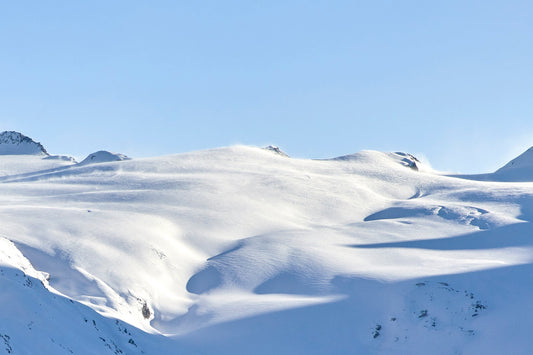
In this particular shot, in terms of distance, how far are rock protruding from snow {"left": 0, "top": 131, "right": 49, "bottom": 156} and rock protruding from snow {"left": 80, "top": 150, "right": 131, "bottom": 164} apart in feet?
51.7

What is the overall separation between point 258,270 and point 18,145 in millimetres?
68542

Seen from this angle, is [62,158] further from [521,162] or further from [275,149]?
[521,162]

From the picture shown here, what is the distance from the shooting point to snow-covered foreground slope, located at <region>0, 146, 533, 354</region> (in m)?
34.2

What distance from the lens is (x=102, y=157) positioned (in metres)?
88.3

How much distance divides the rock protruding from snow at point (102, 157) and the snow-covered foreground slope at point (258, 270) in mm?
19099

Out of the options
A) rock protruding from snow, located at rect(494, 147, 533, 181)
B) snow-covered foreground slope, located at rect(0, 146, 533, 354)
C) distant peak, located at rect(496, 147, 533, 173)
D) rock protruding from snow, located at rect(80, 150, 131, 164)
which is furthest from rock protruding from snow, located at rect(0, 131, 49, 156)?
distant peak, located at rect(496, 147, 533, 173)

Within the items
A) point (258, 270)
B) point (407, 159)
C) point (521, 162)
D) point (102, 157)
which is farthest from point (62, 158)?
point (258, 270)

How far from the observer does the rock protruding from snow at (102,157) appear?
8725 centimetres

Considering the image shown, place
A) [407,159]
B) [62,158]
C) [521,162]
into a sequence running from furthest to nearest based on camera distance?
[407,159], [62,158], [521,162]

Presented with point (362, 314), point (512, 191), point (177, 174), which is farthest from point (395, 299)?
point (177, 174)

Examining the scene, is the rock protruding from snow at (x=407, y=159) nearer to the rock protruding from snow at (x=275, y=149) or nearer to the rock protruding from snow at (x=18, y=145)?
the rock protruding from snow at (x=275, y=149)

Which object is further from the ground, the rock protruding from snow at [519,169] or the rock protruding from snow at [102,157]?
the rock protruding from snow at [102,157]

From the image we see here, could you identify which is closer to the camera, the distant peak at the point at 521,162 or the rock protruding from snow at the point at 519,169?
the rock protruding from snow at the point at 519,169

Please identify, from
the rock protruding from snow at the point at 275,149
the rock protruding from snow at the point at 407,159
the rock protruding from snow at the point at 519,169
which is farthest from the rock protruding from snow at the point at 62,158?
the rock protruding from snow at the point at 519,169
